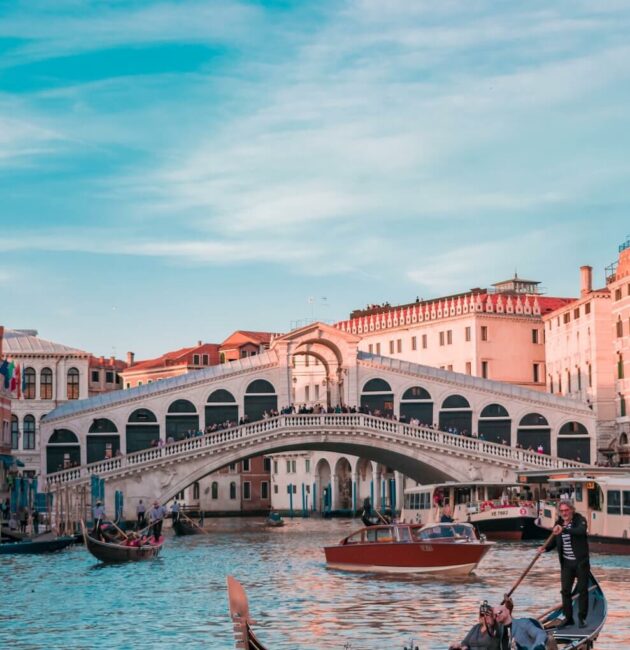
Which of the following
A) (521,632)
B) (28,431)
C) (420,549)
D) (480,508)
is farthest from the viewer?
(28,431)

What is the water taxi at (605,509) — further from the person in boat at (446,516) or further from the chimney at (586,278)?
the chimney at (586,278)

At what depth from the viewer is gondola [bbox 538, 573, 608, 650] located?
17.7m

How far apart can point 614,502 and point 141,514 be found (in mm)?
19838

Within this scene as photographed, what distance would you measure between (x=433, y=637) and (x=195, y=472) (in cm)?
3342

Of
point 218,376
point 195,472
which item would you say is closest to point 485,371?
point 218,376

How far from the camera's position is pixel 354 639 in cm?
2242

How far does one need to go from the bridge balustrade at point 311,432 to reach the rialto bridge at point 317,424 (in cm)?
4

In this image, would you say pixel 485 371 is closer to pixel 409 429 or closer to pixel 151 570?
pixel 409 429

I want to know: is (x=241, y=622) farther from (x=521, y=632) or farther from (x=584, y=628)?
(x=584, y=628)

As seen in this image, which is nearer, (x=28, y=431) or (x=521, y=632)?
(x=521, y=632)

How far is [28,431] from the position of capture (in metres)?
71.6

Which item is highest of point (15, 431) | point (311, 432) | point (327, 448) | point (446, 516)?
point (15, 431)

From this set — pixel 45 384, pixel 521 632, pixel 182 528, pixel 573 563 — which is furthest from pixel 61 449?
pixel 521 632

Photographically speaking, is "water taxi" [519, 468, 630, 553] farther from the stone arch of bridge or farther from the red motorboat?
the stone arch of bridge
